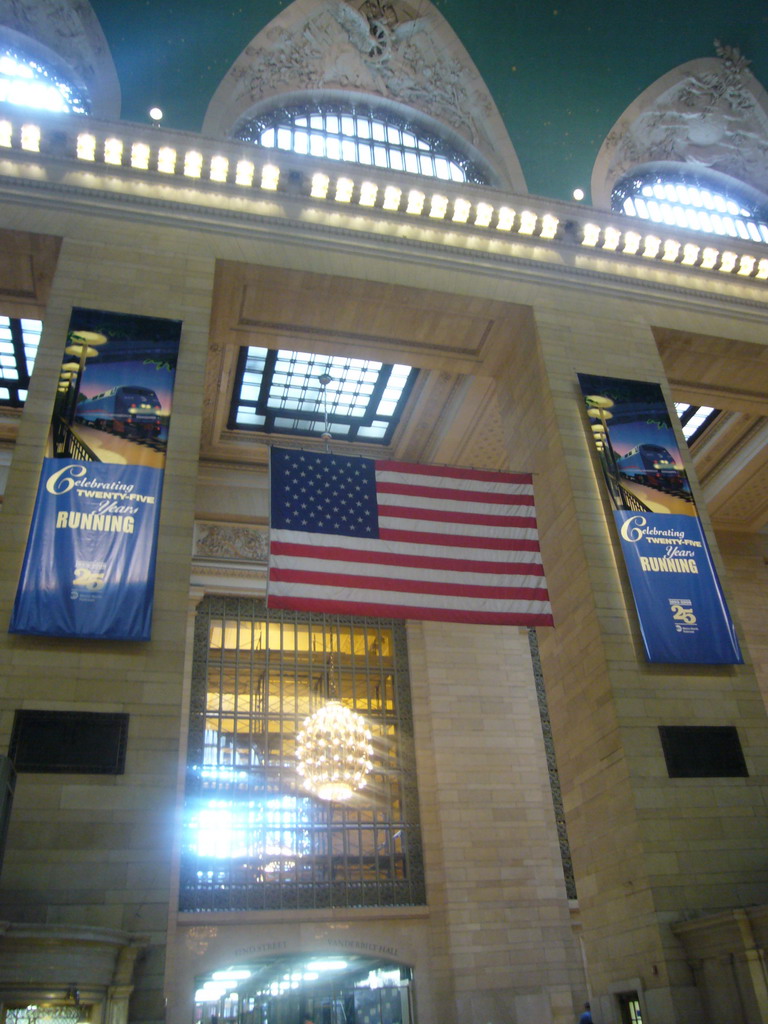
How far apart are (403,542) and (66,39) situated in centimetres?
920

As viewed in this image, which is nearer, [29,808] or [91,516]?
[29,808]

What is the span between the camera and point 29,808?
760cm

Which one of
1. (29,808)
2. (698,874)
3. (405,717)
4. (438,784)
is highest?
(405,717)

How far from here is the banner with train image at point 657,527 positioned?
1014 centimetres

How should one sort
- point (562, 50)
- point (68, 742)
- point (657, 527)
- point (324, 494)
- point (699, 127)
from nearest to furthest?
point (68, 742)
point (324, 494)
point (657, 527)
point (562, 50)
point (699, 127)

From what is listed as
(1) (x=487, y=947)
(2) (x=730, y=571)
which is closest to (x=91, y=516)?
(1) (x=487, y=947)

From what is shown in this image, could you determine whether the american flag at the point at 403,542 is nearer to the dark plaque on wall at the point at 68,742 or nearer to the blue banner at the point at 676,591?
the blue banner at the point at 676,591

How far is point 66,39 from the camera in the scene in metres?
12.9

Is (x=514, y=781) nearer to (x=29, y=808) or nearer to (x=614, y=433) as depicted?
(x=614, y=433)

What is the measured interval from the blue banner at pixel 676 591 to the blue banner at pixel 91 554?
5608 millimetres

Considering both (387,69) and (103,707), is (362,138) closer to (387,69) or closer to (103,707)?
(387,69)

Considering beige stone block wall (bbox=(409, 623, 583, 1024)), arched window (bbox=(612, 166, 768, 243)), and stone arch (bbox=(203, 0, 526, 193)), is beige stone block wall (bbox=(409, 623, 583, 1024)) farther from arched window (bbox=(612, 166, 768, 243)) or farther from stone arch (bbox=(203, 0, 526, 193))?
stone arch (bbox=(203, 0, 526, 193))

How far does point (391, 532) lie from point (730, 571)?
11280 millimetres

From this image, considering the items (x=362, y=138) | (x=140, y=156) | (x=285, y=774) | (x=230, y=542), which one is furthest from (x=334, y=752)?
(x=362, y=138)
